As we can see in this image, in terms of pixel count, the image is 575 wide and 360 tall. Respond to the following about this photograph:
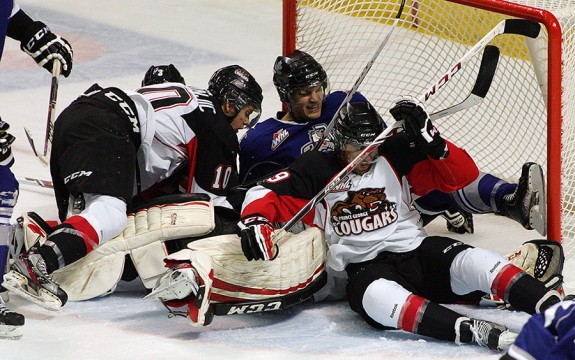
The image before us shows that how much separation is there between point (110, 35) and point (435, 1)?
111 inches

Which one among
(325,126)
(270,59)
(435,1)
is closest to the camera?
(325,126)

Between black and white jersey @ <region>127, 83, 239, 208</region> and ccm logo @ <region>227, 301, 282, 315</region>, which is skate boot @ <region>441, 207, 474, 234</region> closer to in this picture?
black and white jersey @ <region>127, 83, 239, 208</region>

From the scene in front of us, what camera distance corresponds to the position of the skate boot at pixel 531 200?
3.79 meters

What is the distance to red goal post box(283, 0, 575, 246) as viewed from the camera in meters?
3.73

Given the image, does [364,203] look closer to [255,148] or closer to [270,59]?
[255,148]

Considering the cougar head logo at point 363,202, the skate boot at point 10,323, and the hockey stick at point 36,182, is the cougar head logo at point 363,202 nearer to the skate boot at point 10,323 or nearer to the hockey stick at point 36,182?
the skate boot at point 10,323

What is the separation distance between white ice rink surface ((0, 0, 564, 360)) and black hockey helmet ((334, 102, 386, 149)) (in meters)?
0.54

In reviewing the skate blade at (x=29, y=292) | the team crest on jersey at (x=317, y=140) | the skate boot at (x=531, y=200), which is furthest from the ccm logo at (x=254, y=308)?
the skate boot at (x=531, y=200)

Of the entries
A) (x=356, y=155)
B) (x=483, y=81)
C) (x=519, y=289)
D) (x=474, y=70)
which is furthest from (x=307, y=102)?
(x=519, y=289)

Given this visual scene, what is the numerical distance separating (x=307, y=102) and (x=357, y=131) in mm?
600

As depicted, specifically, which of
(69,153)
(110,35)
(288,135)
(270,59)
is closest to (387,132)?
(288,135)

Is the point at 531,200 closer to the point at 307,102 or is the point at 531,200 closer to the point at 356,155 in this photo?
the point at 356,155

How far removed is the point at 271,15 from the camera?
7387 mm

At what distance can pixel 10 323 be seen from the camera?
3350 millimetres
